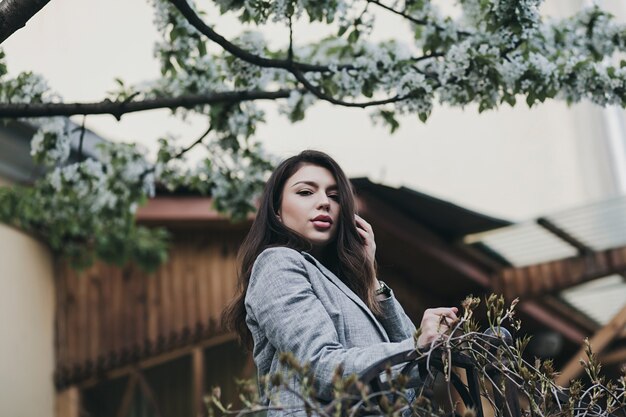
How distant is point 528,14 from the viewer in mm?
3791

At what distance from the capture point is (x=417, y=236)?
8258 mm

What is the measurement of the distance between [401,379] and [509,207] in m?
14.9

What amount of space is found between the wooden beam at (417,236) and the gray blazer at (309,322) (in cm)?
510

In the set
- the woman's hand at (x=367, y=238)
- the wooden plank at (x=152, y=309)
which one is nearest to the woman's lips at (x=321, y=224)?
the woman's hand at (x=367, y=238)

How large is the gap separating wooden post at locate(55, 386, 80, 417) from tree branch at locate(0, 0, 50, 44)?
19.0 feet

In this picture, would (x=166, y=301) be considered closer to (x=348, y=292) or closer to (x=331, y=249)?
(x=331, y=249)

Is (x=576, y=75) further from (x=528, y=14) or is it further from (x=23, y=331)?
(x=23, y=331)

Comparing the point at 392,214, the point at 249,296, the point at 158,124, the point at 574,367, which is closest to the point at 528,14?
the point at 249,296

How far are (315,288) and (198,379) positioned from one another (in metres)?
5.85

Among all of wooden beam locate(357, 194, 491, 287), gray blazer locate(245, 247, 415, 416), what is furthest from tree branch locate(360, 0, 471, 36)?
wooden beam locate(357, 194, 491, 287)

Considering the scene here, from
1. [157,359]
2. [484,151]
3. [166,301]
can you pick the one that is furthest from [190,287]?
[484,151]

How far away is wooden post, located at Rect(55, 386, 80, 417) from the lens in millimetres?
8383

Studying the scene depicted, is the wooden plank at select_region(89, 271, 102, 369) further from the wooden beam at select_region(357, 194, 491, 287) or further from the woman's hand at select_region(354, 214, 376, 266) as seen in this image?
the woman's hand at select_region(354, 214, 376, 266)

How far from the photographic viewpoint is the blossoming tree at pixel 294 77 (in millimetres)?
3863
